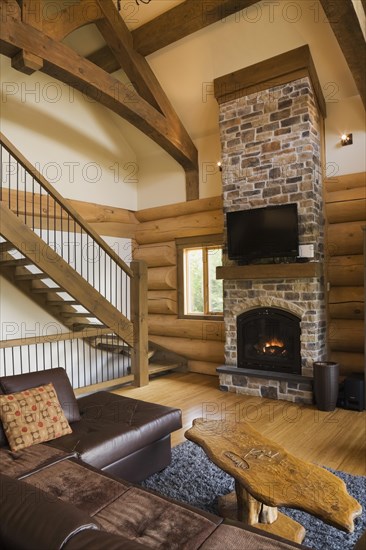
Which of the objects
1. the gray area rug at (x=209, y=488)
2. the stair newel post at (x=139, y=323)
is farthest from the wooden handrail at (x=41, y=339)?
the gray area rug at (x=209, y=488)

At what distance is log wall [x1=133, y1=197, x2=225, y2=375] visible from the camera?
21.4 ft

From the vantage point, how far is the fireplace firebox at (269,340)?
202 inches

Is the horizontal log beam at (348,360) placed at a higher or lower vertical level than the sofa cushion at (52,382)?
lower

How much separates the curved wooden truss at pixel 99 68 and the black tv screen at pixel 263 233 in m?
1.63

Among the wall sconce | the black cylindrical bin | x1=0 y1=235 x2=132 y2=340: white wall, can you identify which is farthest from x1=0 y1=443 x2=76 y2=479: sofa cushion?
the wall sconce

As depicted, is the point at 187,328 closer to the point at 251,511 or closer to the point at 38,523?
the point at 251,511

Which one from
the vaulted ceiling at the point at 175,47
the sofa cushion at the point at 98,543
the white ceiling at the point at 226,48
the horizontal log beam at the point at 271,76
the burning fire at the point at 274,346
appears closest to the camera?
the sofa cushion at the point at 98,543

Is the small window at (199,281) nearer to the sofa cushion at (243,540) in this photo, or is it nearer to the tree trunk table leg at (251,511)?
the tree trunk table leg at (251,511)

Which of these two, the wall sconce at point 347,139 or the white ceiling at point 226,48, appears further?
the wall sconce at point 347,139

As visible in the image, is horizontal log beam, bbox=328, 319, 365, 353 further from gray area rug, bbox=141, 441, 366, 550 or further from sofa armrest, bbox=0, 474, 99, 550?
sofa armrest, bbox=0, 474, 99, 550

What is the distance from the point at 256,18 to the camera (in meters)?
5.00

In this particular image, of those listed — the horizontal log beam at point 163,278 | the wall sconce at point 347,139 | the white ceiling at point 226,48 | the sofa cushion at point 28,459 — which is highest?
the white ceiling at point 226,48

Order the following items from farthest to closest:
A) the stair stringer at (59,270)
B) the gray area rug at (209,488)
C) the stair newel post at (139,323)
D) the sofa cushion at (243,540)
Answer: the stair newel post at (139,323) < the stair stringer at (59,270) < the gray area rug at (209,488) < the sofa cushion at (243,540)

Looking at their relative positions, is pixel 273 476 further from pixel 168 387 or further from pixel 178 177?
pixel 178 177
